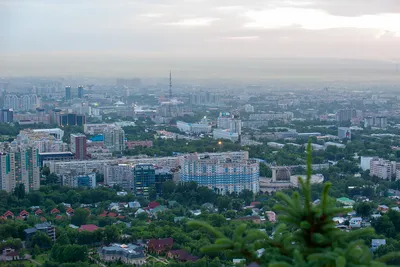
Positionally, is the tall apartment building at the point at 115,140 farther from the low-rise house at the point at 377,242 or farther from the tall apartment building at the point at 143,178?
the low-rise house at the point at 377,242

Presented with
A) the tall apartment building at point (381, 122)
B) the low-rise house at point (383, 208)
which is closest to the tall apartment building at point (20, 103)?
the tall apartment building at point (381, 122)

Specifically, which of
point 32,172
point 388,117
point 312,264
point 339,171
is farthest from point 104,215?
point 388,117

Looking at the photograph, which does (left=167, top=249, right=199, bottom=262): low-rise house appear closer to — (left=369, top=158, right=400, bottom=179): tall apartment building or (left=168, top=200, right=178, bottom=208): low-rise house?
(left=168, top=200, right=178, bottom=208): low-rise house

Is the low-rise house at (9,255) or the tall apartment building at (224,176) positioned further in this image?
the tall apartment building at (224,176)

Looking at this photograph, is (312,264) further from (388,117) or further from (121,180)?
(388,117)

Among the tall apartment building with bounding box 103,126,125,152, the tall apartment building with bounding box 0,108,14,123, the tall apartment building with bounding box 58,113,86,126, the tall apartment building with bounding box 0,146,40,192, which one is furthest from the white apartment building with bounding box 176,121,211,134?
the tall apartment building with bounding box 0,146,40,192

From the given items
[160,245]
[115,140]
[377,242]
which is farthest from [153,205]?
[115,140]

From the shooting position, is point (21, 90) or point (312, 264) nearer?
point (312, 264)
